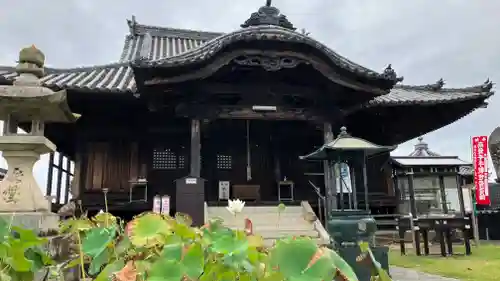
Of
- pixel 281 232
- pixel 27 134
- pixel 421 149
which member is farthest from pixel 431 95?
pixel 421 149

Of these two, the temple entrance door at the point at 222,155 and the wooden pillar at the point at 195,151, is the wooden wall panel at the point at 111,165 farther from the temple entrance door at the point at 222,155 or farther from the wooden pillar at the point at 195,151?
the wooden pillar at the point at 195,151

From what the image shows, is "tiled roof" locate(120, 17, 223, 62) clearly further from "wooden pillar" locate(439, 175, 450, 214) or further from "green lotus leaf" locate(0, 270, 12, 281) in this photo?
"green lotus leaf" locate(0, 270, 12, 281)

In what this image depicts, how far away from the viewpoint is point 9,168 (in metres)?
4.66

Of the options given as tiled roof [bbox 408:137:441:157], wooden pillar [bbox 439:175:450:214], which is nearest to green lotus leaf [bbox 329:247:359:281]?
wooden pillar [bbox 439:175:450:214]

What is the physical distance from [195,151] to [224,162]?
2.84 m

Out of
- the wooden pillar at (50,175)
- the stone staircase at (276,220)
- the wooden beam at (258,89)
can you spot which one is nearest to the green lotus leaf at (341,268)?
the stone staircase at (276,220)

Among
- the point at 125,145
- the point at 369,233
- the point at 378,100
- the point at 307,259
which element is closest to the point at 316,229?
the point at 369,233

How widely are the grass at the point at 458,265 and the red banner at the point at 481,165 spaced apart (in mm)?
4273

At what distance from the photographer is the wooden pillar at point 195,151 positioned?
29.0 ft

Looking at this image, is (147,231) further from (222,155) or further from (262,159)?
(262,159)

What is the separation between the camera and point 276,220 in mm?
8828

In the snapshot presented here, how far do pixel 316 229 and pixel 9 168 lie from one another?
20.5 ft

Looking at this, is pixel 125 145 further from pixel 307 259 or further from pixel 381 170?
pixel 307 259

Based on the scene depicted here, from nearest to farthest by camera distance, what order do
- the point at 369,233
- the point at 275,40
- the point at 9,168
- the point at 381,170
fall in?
the point at 9,168, the point at 369,233, the point at 275,40, the point at 381,170
